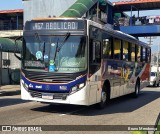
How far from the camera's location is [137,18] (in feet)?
168

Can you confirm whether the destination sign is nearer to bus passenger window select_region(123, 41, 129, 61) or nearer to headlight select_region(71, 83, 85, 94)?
headlight select_region(71, 83, 85, 94)

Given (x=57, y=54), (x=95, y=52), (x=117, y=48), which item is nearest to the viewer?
(x=57, y=54)

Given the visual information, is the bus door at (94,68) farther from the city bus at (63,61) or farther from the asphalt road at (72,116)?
the asphalt road at (72,116)

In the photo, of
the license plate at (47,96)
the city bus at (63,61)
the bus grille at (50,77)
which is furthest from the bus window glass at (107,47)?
the license plate at (47,96)

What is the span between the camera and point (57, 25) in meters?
12.0

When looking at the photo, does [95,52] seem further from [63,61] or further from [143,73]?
[143,73]

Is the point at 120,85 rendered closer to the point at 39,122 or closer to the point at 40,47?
the point at 40,47

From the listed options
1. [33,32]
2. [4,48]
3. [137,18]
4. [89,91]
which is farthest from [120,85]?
[137,18]

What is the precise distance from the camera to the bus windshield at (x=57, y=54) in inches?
451

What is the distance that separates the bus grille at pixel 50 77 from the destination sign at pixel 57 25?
158 centimetres

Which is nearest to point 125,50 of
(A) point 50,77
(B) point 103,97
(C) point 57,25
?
(B) point 103,97

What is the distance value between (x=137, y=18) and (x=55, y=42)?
40936mm

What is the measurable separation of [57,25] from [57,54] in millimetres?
1059

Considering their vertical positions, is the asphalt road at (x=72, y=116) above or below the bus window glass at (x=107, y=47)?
below
